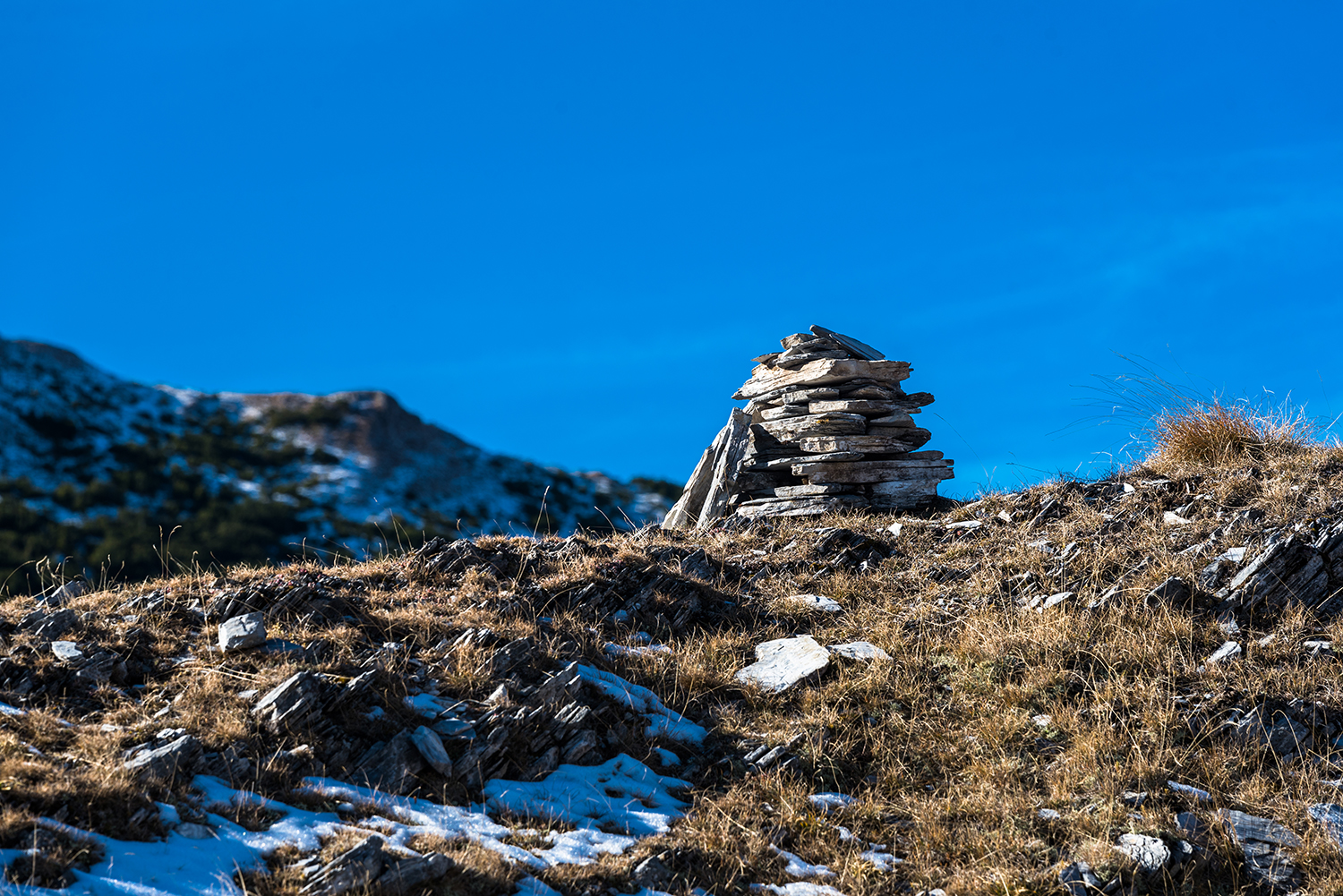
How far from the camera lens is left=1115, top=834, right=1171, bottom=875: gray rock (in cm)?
600

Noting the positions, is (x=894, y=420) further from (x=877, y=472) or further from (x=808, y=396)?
(x=808, y=396)

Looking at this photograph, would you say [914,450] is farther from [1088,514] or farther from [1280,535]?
[1280,535]

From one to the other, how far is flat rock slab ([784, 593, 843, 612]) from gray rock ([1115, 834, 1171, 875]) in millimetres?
4257

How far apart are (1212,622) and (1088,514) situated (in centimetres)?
303

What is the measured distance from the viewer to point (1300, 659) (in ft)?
27.4

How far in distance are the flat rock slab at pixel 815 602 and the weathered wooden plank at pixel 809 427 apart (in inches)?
185

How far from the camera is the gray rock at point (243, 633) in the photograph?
7.98 meters

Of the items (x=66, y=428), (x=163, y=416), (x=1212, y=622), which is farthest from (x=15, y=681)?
(x=163, y=416)

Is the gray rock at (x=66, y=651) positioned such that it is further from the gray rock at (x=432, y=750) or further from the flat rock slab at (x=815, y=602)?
the flat rock slab at (x=815, y=602)

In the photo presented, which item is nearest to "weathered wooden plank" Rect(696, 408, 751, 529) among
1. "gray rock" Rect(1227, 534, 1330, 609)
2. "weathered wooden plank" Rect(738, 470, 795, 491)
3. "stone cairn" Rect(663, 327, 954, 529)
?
"stone cairn" Rect(663, 327, 954, 529)

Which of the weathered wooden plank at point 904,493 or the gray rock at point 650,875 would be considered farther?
the weathered wooden plank at point 904,493

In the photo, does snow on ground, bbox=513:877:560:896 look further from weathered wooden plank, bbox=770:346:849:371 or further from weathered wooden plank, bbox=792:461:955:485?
weathered wooden plank, bbox=770:346:849:371

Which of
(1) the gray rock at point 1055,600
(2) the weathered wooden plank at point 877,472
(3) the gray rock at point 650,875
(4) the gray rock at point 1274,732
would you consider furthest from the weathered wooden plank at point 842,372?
(3) the gray rock at point 650,875

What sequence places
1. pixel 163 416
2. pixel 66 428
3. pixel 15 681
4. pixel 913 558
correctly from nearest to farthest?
pixel 15 681 < pixel 913 558 < pixel 66 428 < pixel 163 416
